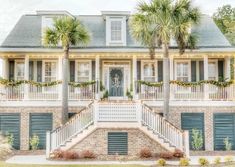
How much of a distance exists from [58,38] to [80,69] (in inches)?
187

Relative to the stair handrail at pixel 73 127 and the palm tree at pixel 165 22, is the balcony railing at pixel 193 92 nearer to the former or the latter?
the palm tree at pixel 165 22

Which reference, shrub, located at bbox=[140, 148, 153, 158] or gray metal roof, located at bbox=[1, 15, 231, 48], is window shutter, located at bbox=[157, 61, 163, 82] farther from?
shrub, located at bbox=[140, 148, 153, 158]

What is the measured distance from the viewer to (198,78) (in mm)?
26812

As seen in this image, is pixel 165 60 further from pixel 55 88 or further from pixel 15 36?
pixel 15 36

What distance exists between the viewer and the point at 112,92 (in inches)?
1076

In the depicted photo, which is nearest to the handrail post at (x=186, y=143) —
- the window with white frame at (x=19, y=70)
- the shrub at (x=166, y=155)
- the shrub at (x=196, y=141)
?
the shrub at (x=166, y=155)

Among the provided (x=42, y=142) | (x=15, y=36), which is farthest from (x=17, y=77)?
(x=42, y=142)

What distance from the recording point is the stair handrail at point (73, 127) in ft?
69.5

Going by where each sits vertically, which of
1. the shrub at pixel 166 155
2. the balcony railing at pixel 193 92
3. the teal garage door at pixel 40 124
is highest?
the balcony railing at pixel 193 92

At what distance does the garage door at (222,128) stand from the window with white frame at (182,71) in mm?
3682

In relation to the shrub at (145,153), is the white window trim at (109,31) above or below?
above

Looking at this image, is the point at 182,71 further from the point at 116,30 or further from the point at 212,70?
the point at 116,30

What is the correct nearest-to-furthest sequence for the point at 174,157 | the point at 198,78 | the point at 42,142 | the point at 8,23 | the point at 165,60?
the point at 174,157 → the point at 165,60 → the point at 42,142 → the point at 198,78 → the point at 8,23

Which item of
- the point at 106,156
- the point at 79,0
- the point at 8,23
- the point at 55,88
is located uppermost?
the point at 79,0
